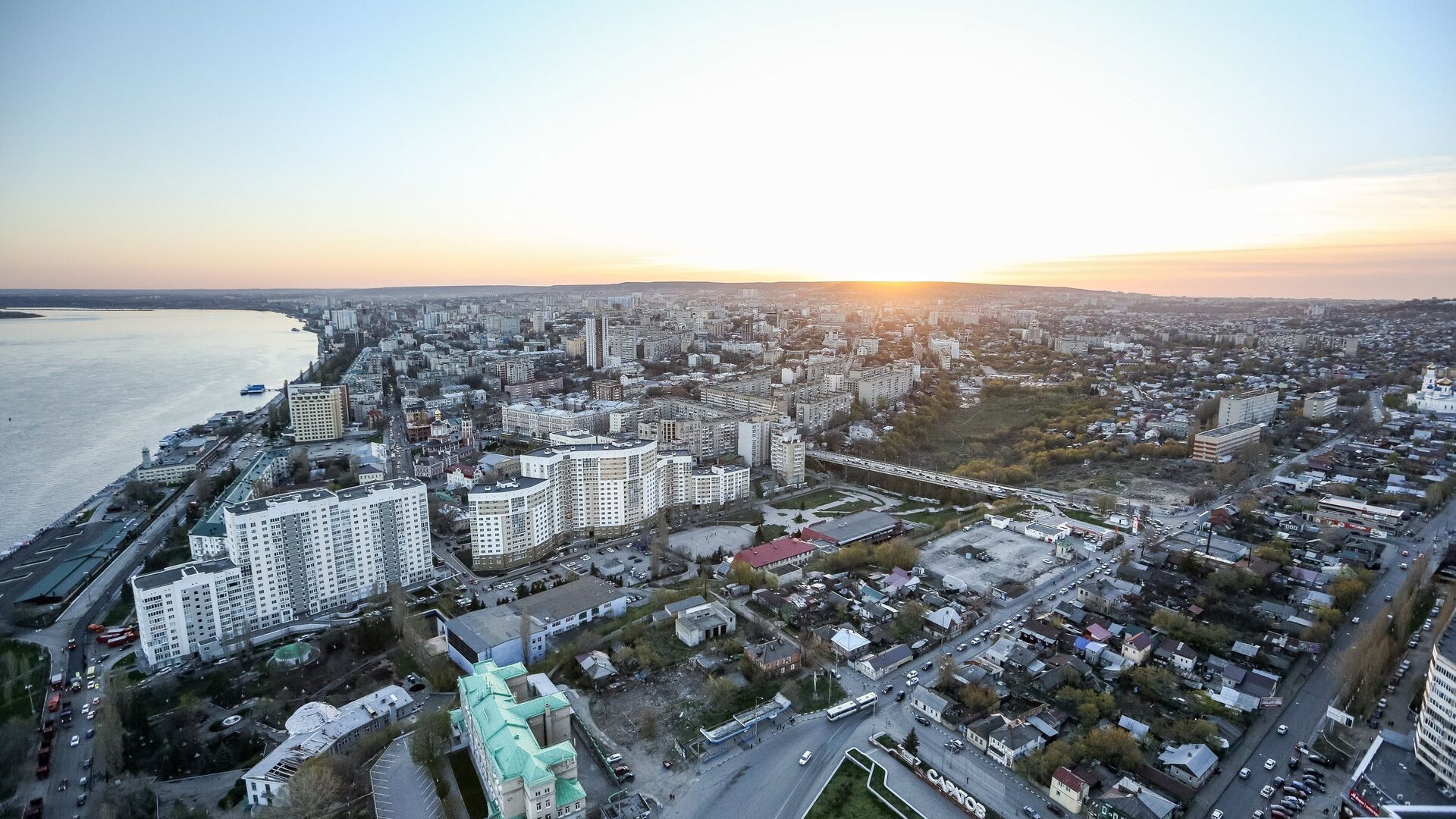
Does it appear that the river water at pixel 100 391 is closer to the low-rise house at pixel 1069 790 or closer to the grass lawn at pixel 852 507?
the grass lawn at pixel 852 507

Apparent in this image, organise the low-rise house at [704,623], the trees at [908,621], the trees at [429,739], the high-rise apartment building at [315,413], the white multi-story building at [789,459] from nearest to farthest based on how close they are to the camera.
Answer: the trees at [429,739]
the low-rise house at [704,623]
the trees at [908,621]
the white multi-story building at [789,459]
the high-rise apartment building at [315,413]

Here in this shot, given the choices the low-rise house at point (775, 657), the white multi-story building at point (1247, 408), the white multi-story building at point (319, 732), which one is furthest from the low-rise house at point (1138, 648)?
the white multi-story building at point (1247, 408)

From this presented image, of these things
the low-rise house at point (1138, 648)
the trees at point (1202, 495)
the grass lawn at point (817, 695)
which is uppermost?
the trees at point (1202, 495)

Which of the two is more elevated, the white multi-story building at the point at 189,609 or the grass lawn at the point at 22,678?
the white multi-story building at the point at 189,609

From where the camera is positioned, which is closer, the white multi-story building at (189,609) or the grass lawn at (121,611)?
the white multi-story building at (189,609)

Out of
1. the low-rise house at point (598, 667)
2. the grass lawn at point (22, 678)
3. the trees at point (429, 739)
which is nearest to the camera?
the trees at point (429, 739)

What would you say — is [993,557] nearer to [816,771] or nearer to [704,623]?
[704,623]
